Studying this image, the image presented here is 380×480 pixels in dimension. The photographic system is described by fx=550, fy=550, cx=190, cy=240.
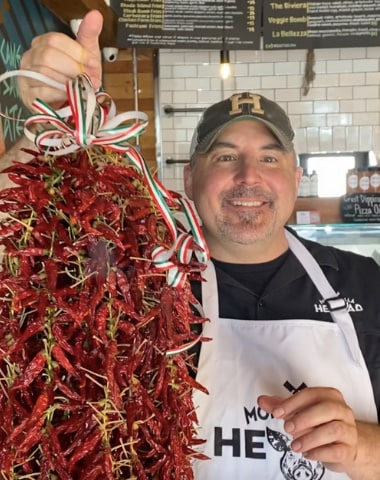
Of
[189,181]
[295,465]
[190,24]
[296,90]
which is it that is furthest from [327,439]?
[296,90]

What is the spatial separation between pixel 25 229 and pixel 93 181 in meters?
0.09

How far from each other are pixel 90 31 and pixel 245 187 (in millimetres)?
608

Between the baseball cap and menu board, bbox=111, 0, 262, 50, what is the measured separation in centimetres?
195

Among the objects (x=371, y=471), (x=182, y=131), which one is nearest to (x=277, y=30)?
(x=182, y=131)

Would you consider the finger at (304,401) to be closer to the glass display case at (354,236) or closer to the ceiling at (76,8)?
the glass display case at (354,236)

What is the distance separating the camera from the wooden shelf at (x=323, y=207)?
3188 millimetres

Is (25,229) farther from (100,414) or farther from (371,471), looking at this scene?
(371,471)

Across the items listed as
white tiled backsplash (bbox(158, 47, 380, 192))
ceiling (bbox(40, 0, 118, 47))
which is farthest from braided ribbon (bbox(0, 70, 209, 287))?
white tiled backsplash (bbox(158, 47, 380, 192))

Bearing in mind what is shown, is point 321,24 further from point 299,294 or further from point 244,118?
point 299,294

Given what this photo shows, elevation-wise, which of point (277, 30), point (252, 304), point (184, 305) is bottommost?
point (252, 304)

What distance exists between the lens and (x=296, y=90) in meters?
3.66

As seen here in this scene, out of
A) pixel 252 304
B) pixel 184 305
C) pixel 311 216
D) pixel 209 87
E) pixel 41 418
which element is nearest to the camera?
pixel 41 418

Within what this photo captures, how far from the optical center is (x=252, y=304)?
1.27 meters

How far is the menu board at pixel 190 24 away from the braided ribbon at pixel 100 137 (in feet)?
8.76
